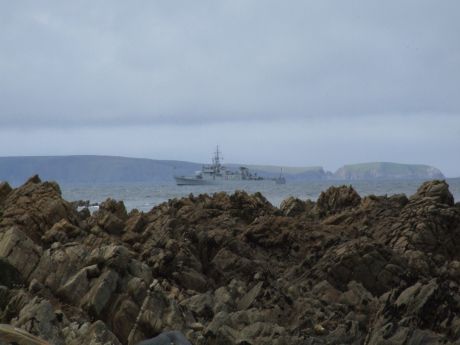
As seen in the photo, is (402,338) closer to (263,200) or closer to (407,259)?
(407,259)

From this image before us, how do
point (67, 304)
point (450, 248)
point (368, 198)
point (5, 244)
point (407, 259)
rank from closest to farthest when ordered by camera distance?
point (67, 304)
point (5, 244)
point (407, 259)
point (450, 248)
point (368, 198)

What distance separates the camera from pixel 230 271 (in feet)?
81.7

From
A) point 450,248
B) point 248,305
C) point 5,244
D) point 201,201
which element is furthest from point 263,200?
point 5,244

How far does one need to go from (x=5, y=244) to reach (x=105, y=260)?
2.96m

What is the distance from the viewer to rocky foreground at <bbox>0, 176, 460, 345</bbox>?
60.1 ft

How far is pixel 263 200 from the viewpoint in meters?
35.9

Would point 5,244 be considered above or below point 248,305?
above

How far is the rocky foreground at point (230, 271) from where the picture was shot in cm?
Result: 1833

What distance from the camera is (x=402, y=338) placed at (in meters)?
17.9

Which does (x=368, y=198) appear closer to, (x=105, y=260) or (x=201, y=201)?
(x=201, y=201)

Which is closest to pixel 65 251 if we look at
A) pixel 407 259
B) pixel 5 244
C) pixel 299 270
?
pixel 5 244

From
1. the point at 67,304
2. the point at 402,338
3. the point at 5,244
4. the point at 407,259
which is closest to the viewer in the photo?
the point at 402,338

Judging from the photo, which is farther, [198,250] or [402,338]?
[198,250]

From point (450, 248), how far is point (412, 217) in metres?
1.88
